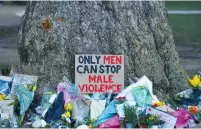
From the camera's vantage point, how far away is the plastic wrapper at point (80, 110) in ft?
15.8

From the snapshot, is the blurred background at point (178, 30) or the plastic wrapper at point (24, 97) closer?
the plastic wrapper at point (24, 97)

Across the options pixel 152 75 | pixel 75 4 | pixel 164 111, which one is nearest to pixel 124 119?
pixel 164 111

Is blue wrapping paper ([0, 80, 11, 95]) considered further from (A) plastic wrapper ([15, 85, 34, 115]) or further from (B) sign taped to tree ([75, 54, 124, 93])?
(B) sign taped to tree ([75, 54, 124, 93])

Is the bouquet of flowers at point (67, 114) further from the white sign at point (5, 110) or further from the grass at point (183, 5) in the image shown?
the grass at point (183, 5)

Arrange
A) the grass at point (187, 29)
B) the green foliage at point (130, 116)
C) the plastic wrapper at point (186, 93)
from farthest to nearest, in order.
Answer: the grass at point (187, 29) → the plastic wrapper at point (186, 93) → the green foliage at point (130, 116)

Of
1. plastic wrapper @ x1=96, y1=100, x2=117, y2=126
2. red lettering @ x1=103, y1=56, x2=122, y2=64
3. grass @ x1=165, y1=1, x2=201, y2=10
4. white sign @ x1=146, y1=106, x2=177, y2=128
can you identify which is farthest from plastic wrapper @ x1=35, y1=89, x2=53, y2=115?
grass @ x1=165, y1=1, x2=201, y2=10

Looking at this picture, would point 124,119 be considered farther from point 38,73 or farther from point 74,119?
point 38,73

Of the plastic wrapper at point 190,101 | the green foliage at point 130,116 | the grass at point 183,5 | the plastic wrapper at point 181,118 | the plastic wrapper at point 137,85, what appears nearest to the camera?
the green foliage at point 130,116

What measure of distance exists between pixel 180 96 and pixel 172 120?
2.26 feet

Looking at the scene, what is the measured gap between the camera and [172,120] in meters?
4.66

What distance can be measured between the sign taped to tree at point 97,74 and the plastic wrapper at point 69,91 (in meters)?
0.08

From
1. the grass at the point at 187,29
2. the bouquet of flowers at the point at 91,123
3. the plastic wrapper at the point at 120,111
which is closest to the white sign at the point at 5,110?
Answer: the bouquet of flowers at the point at 91,123

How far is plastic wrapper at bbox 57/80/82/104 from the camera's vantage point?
4.85m

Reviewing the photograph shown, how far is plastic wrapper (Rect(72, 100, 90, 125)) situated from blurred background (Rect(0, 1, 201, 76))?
2724mm
